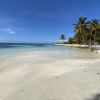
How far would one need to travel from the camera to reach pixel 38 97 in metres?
5.20

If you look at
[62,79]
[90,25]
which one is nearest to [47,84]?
[62,79]

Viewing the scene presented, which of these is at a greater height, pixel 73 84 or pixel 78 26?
pixel 78 26

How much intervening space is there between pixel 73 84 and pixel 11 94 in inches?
89.8

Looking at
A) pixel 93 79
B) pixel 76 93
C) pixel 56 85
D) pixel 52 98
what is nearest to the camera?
pixel 52 98

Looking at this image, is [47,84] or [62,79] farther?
[62,79]

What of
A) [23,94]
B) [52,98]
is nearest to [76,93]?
[52,98]

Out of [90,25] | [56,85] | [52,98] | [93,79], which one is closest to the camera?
[52,98]

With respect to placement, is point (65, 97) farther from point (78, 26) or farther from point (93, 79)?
point (78, 26)

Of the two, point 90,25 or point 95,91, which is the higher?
point 90,25

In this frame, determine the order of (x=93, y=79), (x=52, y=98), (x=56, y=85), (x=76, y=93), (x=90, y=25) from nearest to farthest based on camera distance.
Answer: (x=52, y=98) < (x=76, y=93) < (x=56, y=85) < (x=93, y=79) < (x=90, y=25)

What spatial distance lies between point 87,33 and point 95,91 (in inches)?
2049

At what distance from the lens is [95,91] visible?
18.0 feet

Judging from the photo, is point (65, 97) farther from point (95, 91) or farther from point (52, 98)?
point (95, 91)

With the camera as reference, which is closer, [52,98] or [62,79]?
[52,98]
